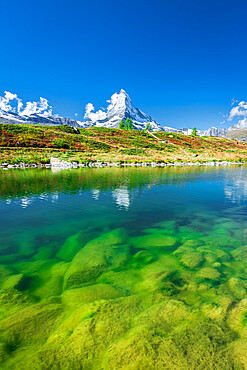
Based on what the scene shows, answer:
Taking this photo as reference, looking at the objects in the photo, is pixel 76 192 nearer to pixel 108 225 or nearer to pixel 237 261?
pixel 108 225

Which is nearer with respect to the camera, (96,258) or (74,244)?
(96,258)

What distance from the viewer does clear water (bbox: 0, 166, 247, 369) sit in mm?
3971

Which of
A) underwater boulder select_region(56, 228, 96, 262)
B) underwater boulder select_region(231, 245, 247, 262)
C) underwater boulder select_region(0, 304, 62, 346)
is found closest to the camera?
underwater boulder select_region(0, 304, 62, 346)

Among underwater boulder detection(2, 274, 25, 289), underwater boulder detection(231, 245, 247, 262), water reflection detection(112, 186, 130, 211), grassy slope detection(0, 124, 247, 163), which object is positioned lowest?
underwater boulder detection(2, 274, 25, 289)

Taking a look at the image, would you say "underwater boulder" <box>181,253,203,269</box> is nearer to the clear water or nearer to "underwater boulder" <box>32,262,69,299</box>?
the clear water

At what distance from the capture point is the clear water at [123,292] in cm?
397

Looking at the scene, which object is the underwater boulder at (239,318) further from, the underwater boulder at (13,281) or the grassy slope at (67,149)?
the grassy slope at (67,149)

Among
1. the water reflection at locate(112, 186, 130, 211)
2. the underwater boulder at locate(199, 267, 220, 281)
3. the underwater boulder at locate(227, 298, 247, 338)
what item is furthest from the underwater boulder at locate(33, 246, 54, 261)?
the water reflection at locate(112, 186, 130, 211)

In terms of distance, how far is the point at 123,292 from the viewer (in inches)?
239

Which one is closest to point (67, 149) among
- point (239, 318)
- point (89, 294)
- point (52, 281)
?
point (52, 281)

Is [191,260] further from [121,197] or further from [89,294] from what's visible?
[121,197]

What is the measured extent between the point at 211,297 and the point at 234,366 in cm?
217

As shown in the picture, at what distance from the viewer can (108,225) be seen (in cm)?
1226

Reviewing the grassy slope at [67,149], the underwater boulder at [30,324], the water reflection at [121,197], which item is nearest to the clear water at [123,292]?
the underwater boulder at [30,324]
